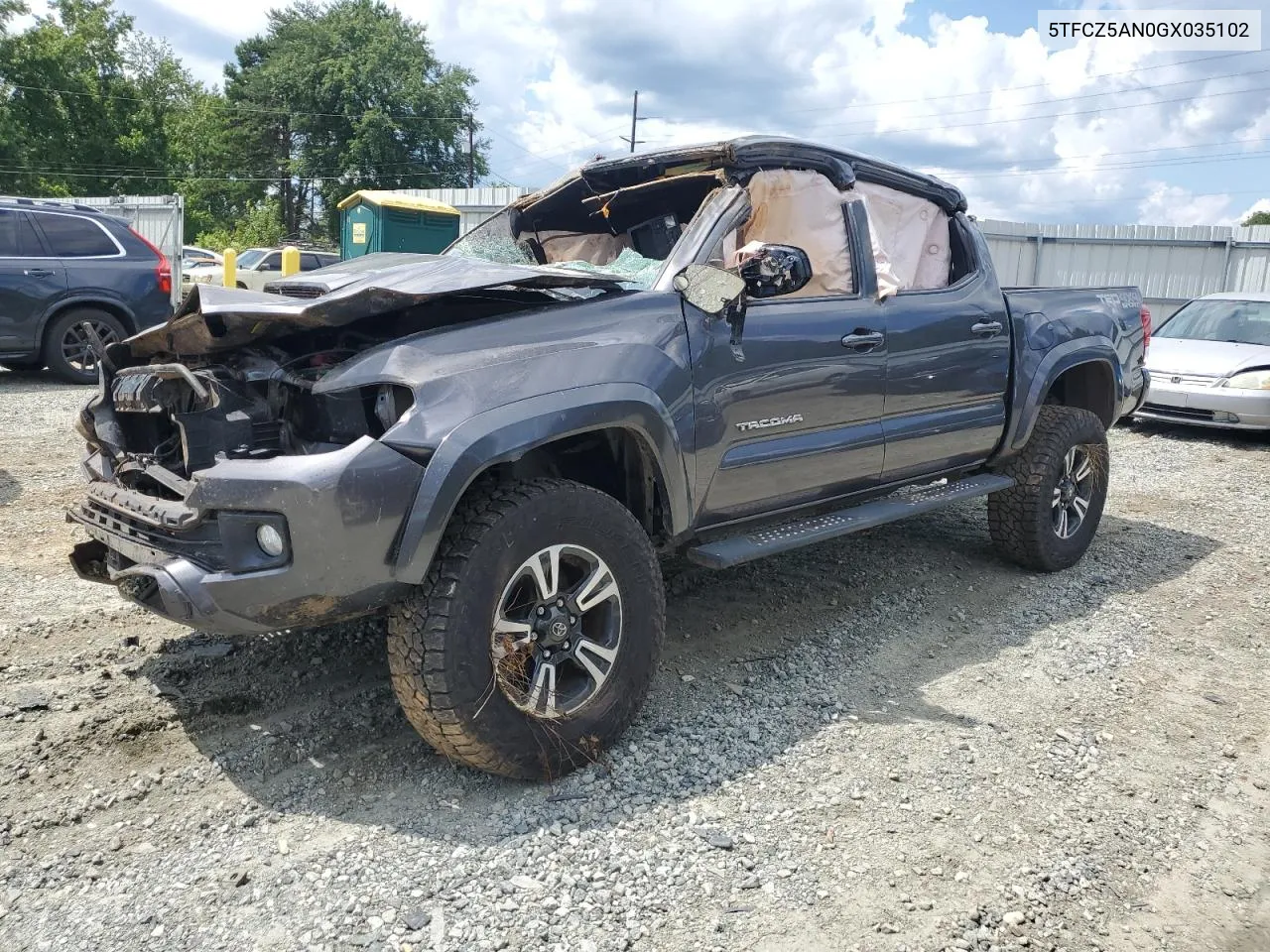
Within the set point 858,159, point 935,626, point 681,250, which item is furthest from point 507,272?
point 935,626

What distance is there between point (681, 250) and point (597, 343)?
67 centimetres

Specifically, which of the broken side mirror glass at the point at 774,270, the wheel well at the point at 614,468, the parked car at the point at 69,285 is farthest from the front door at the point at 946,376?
the parked car at the point at 69,285

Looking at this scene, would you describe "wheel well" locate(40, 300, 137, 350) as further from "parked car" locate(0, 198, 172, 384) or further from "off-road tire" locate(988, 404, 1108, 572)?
"off-road tire" locate(988, 404, 1108, 572)

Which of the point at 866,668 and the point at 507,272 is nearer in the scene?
the point at 507,272

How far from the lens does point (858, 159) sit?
434cm

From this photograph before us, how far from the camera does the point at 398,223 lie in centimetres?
1845

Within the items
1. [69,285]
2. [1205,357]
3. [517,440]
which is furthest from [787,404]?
[69,285]

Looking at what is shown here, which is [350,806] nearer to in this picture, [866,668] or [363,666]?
[363,666]

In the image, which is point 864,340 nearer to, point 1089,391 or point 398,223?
point 1089,391

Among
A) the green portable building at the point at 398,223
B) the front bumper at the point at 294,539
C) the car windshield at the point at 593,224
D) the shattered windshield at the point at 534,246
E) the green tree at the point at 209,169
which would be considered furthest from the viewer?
the green tree at the point at 209,169

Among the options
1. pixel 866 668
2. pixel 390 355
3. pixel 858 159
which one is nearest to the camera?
pixel 390 355

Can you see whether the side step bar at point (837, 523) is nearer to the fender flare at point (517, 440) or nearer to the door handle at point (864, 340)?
the fender flare at point (517, 440)

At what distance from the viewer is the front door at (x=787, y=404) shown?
11.4 feet

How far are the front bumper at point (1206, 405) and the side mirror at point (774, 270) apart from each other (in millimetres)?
7642
